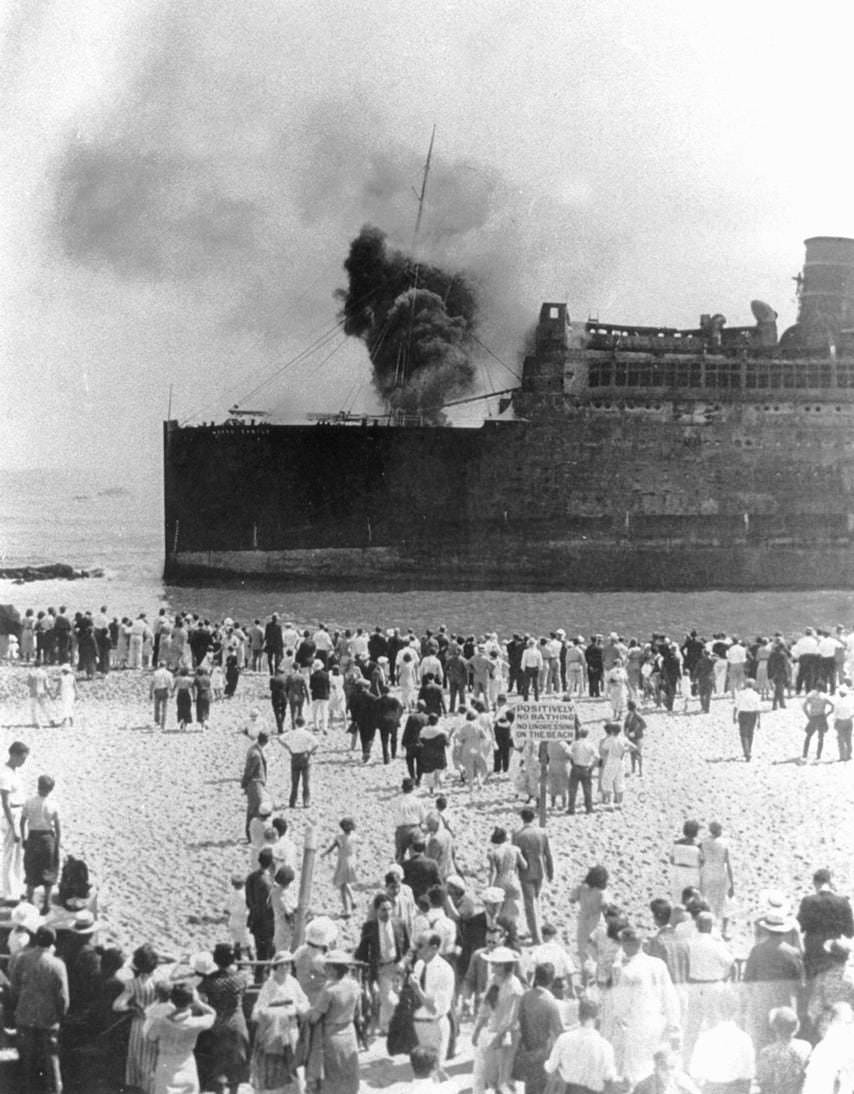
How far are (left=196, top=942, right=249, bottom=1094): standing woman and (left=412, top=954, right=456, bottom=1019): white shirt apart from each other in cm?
104

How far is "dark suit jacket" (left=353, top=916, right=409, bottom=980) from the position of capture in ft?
25.8

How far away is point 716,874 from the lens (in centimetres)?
934

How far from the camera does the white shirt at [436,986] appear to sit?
279 inches

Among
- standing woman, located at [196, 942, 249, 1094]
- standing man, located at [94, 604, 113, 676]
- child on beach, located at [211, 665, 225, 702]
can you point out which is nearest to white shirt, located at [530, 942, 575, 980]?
standing woman, located at [196, 942, 249, 1094]

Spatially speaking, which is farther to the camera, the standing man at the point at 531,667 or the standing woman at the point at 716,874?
the standing man at the point at 531,667

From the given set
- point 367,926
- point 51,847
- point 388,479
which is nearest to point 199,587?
point 388,479

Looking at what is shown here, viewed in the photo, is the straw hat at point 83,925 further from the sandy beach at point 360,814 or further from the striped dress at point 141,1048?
the sandy beach at point 360,814

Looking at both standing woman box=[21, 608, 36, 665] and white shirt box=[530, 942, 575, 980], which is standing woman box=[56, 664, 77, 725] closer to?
standing woman box=[21, 608, 36, 665]

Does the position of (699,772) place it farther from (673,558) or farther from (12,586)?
(12,586)

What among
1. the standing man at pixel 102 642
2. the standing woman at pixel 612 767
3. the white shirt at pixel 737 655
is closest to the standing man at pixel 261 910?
the standing woman at pixel 612 767

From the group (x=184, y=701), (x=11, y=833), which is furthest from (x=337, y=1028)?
(x=184, y=701)

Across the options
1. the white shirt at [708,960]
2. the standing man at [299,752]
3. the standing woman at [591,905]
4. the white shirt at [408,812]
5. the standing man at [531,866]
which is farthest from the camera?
the standing man at [299,752]

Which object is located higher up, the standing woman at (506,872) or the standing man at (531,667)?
the standing man at (531,667)

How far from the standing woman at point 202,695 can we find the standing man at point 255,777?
5.40 meters
